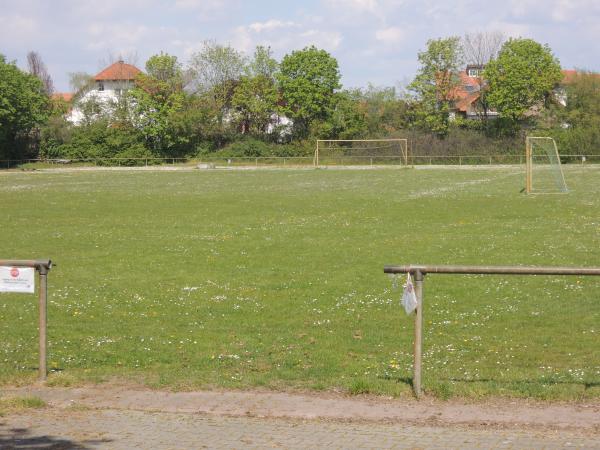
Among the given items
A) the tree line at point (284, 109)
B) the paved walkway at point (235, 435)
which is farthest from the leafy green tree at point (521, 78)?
the paved walkway at point (235, 435)

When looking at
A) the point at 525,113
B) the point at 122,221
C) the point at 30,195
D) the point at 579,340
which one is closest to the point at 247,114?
the point at 525,113

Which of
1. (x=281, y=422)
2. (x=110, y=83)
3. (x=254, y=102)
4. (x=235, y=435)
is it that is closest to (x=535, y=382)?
(x=281, y=422)

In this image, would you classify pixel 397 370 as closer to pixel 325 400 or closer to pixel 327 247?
pixel 325 400

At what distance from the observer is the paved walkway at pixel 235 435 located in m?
6.32

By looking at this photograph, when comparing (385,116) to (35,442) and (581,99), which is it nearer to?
(581,99)

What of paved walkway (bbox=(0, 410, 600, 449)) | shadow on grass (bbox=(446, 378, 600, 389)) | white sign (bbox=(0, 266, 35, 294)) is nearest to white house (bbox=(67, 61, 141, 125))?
white sign (bbox=(0, 266, 35, 294))

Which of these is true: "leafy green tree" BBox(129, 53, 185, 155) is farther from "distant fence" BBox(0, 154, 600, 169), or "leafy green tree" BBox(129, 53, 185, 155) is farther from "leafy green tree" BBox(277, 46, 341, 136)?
"leafy green tree" BBox(277, 46, 341, 136)

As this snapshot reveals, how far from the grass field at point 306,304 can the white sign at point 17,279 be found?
42.3 inches

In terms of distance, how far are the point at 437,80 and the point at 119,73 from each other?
149 ft

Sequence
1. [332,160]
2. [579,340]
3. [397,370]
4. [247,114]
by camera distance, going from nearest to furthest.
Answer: [397,370]
[579,340]
[332,160]
[247,114]

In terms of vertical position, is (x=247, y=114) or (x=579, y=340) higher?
(x=247, y=114)

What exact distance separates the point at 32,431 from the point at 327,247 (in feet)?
44.5

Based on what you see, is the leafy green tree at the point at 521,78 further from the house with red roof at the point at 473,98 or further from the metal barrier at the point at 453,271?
the metal barrier at the point at 453,271

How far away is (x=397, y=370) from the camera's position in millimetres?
8867
